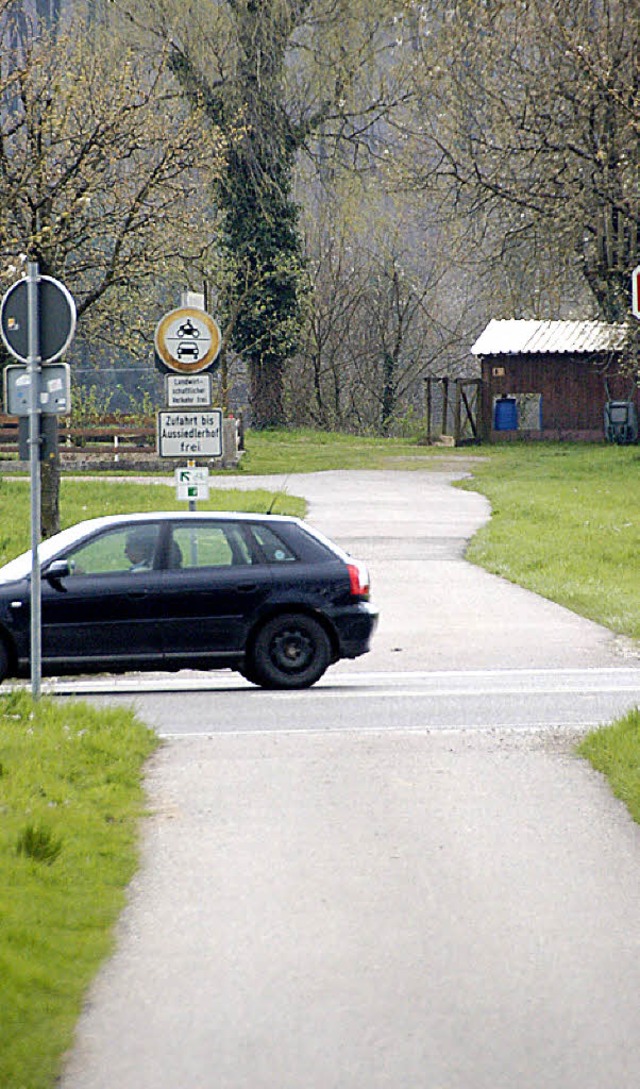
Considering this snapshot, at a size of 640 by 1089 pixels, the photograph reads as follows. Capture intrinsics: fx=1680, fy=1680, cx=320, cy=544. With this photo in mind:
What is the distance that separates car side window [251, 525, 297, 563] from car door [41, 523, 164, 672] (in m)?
0.86

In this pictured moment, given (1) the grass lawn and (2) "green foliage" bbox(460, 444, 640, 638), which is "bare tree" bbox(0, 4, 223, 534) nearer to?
(1) the grass lawn

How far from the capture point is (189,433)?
57.8 feet

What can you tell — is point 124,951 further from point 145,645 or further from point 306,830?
point 145,645

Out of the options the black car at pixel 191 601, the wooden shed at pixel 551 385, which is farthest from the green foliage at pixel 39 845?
the wooden shed at pixel 551 385

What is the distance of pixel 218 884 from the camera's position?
6.75 metres

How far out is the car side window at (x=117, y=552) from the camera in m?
13.2

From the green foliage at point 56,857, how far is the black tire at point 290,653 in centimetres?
247

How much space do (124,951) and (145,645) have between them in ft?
23.9

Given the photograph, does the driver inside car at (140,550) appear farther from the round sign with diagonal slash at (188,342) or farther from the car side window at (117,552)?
the round sign with diagonal slash at (188,342)

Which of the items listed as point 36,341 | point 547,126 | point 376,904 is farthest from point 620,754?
point 547,126

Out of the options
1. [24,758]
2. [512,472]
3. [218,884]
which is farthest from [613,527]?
[218,884]

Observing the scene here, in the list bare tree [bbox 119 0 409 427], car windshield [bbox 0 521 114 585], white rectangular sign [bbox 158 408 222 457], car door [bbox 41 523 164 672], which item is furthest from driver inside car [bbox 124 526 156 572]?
bare tree [bbox 119 0 409 427]

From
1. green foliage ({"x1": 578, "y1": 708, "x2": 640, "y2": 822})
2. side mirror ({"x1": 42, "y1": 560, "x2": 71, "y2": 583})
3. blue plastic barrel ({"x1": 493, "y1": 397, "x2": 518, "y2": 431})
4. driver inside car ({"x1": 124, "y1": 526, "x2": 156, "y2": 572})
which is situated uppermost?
blue plastic barrel ({"x1": 493, "y1": 397, "x2": 518, "y2": 431})

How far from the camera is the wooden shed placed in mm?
52938
